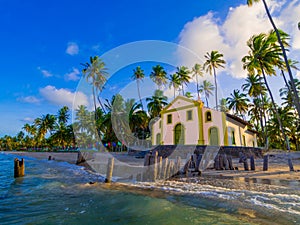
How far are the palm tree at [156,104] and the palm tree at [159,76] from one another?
4.66 metres

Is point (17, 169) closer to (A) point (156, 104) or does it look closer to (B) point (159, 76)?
(A) point (156, 104)

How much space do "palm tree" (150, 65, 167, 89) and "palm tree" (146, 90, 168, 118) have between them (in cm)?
466

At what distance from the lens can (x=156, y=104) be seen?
125 feet

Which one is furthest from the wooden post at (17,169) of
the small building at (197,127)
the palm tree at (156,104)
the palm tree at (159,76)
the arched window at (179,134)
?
the palm tree at (159,76)

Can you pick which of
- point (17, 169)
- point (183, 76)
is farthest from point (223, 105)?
point (17, 169)

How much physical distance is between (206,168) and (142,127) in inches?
1023

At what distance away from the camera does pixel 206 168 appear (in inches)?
571

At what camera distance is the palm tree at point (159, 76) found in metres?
41.8

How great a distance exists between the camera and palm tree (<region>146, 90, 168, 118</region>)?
38.0 meters

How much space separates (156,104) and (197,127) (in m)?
16.7

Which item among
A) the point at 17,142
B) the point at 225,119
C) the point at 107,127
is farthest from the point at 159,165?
the point at 17,142

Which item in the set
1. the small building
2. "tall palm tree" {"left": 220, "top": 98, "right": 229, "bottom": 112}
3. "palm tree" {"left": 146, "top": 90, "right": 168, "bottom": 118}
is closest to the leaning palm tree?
the small building

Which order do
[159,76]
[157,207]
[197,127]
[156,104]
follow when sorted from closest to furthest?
[157,207]
[197,127]
[156,104]
[159,76]

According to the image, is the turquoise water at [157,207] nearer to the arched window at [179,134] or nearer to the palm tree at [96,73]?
the arched window at [179,134]
